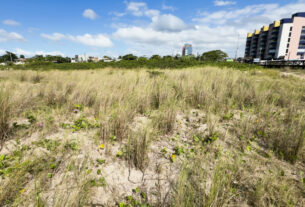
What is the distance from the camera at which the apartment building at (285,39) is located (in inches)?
1893

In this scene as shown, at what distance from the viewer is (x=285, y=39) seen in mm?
49656

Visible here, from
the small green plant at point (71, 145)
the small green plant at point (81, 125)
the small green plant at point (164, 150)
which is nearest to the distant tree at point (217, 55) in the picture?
the small green plant at point (81, 125)

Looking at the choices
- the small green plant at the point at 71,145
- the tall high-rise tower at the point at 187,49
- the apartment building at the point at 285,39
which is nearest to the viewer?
the small green plant at the point at 71,145

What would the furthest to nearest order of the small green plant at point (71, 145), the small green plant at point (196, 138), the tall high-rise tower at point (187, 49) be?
the tall high-rise tower at point (187, 49), the small green plant at point (196, 138), the small green plant at point (71, 145)

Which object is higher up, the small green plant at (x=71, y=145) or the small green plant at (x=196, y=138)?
the small green plant at (x=71, y=145)

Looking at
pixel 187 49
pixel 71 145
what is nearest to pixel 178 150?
pixel 71 145

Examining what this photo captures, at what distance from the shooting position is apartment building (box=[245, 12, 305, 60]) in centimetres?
4809

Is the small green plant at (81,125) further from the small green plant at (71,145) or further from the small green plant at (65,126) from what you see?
the small green plant at (71,145)

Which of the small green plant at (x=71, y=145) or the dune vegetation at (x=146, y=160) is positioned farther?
the small green plant at (x=71, y=145)

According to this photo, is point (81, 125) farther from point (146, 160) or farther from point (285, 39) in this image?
point (285, 39)

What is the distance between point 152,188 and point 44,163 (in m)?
1.17

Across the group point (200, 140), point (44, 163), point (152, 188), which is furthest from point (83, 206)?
point (200, 140)

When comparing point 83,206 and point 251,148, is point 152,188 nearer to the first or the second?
point 83,206

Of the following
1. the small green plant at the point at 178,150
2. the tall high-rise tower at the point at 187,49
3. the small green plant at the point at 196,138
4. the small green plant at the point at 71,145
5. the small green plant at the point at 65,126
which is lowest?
the small green plant at the point at 178,150
